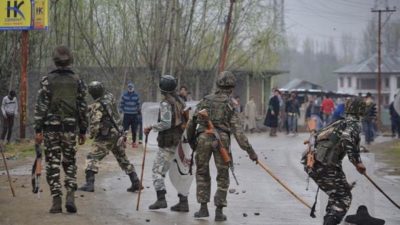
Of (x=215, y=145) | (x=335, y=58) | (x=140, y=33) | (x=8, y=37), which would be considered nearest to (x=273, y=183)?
(x=215, y=145)

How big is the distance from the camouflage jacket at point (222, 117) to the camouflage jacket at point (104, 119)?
2168mm

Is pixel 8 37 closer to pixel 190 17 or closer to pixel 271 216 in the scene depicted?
pixel 190 17

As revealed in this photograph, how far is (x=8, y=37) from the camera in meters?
27.5

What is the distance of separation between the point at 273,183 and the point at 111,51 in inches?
771

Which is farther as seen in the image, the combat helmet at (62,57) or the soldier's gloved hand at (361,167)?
the combat helmet at (62,57)

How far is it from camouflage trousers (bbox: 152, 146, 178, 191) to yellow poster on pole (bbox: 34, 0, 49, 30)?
1099cm

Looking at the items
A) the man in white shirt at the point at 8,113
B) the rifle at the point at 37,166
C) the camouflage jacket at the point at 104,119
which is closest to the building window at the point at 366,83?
the man in white shirt at the point at 8,113

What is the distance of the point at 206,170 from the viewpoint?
31.4ft

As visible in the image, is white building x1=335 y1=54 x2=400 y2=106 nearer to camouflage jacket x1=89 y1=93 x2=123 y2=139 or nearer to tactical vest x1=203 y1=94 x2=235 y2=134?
camouflage jacket x1=89 y1=93 x2=123 y2=139

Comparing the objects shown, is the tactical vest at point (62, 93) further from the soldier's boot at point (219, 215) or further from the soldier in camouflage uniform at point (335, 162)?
the soldier in camouflage uniform at point (335, 162)

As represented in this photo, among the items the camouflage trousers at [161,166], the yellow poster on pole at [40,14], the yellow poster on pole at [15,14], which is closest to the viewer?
the camouflage trousers at [161,166]

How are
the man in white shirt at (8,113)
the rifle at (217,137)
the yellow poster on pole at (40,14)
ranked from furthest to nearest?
the man in white shirt at (8,113) < the yellow poster on pole at (40,14) < the rifle at (217,137)

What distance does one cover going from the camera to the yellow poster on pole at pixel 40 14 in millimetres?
20391

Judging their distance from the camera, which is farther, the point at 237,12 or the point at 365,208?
the point at 237,12
